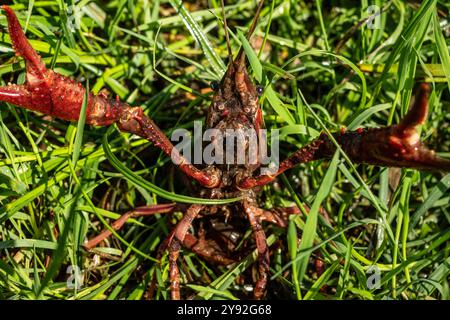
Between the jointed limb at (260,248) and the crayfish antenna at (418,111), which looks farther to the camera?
the jointed limb at (260,248)

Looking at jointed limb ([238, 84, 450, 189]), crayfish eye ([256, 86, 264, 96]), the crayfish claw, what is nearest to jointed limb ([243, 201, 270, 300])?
jointed limb ([238, 84, 450, 189])

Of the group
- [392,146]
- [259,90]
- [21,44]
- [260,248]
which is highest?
[21,44]

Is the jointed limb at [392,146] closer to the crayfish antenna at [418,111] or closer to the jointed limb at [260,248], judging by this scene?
the crayfish antenna at [418,111]

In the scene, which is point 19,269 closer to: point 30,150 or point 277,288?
point 30,150

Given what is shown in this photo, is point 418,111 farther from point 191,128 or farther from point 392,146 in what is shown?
point 191,128

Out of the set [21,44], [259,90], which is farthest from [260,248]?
[21,44]

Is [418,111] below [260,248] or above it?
above

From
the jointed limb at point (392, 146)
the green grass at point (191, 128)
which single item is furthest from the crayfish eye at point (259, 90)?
the jointed limb at point (392, 146)

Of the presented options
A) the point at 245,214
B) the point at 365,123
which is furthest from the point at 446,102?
the point at 245,214
